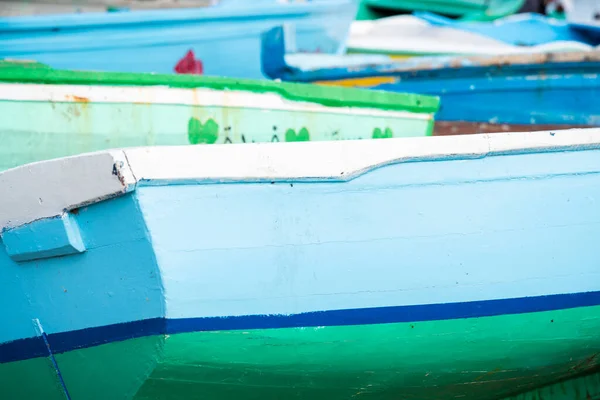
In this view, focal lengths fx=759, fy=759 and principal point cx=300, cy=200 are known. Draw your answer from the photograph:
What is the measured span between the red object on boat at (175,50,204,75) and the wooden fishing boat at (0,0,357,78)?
22 millimetres

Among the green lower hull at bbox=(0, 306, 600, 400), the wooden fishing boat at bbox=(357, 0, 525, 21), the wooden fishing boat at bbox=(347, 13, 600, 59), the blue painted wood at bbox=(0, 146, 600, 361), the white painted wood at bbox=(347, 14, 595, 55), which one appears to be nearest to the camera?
the blue painted wood at bbox=(0, 146, 600, 361)

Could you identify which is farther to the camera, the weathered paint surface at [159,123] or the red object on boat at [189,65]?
the red object on boat at [189,65]

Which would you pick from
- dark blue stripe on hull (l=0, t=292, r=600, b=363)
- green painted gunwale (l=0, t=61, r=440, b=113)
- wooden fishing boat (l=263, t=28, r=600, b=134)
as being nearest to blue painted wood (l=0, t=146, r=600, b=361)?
dark blue stripe on hull (l=0, t=292, r=600, b=363)

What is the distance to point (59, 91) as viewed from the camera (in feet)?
10.7

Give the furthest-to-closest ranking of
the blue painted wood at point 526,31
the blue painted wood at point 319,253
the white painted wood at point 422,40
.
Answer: the blue painted wood at point 526,31 < the white painted wood at point 422,40 < the blue painted wood at point 319,253

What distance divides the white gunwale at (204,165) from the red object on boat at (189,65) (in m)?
3.15

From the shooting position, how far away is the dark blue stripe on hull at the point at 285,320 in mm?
2156

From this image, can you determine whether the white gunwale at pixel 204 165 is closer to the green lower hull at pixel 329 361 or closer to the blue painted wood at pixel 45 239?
the blue painted wood at pixel 45 239

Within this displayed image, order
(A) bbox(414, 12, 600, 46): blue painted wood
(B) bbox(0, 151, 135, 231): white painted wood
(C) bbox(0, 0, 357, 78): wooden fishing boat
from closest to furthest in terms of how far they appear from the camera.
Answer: (B) bbox(0, 151, 135, 231): white painted wood < (C) bbox(0, 0, 357, 78): wooden fishing boat < (A) bbox(414, 12, 600, 46): blue painted wood

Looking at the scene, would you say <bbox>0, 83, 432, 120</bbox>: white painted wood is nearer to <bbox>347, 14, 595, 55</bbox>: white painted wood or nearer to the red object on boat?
the red object on boat

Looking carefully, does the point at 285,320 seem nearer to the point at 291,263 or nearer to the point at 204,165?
the point at 291,263

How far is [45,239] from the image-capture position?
210cm

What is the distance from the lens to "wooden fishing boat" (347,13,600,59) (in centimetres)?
691

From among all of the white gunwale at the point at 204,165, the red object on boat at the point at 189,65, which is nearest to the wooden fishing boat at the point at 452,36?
the red object on boat at the point at 189,65
